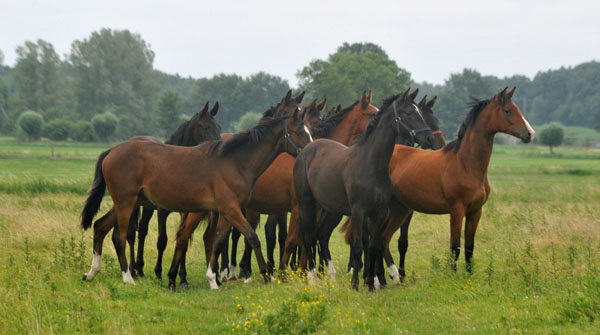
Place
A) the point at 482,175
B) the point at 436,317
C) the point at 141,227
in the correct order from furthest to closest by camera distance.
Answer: the point at 141,227, the point at 482,175, the point at 436,317

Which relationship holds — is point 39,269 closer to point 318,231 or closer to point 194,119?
point 194,119

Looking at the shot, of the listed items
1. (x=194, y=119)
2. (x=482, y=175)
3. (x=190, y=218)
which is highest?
(x=194, y=119)

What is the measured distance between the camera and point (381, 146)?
8.05m

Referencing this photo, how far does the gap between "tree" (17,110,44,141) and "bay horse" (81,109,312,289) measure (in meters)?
60.9

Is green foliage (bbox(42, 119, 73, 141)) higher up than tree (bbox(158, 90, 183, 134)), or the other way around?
tree (bbox(158, 90, 183, 134))

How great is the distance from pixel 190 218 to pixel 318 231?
6.58 feet

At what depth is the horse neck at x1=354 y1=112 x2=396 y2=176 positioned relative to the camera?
8016 millimetres

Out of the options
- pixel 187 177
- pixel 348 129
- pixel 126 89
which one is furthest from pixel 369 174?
pixel 126 89

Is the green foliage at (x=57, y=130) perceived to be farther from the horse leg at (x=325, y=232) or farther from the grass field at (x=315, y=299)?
the horse leg at (x=325, y=232)

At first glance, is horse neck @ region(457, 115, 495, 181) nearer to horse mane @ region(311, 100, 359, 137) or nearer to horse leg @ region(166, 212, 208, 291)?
horse mane @ region(311, 100, 359, 137)

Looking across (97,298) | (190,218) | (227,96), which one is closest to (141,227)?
(190,218)

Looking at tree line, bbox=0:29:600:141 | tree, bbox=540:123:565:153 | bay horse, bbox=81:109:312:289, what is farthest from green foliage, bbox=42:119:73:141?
bay horse, bbox=81:109:312:289

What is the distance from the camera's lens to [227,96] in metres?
109

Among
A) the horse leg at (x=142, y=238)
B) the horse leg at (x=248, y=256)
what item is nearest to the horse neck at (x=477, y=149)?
the horse leg at (x=248, y=256)
